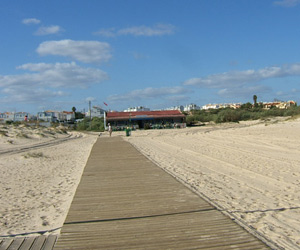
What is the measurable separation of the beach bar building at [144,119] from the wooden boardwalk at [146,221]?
44.7 metres

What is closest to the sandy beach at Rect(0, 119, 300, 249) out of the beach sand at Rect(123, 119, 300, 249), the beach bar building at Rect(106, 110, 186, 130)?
the beach sand at Rect(123, 119, 300, 249)

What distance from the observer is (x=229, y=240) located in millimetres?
4215

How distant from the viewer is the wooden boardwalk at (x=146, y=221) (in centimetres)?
420

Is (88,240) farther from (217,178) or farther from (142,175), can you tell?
(217,178)

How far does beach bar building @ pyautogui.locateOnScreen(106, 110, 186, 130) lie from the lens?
52.6 metres

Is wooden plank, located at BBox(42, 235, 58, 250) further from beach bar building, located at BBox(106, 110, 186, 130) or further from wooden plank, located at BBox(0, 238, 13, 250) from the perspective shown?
beach bar building, located at BBox(106, 110, 186, 130)

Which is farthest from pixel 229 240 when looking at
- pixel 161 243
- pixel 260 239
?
pixel 161 243

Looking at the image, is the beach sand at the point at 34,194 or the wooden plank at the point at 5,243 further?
the beach sand at the point at 34,194

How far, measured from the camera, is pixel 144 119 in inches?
2162

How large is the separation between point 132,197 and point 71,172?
570 cm

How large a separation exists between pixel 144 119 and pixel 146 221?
49923mm

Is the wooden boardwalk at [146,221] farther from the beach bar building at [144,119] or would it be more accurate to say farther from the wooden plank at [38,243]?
the beach bar building at [144,119]

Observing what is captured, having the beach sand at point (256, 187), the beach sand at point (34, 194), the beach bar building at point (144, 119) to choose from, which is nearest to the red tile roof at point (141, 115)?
the beach bar building at point (144, 119)

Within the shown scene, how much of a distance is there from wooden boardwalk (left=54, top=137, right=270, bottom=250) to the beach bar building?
147ft
